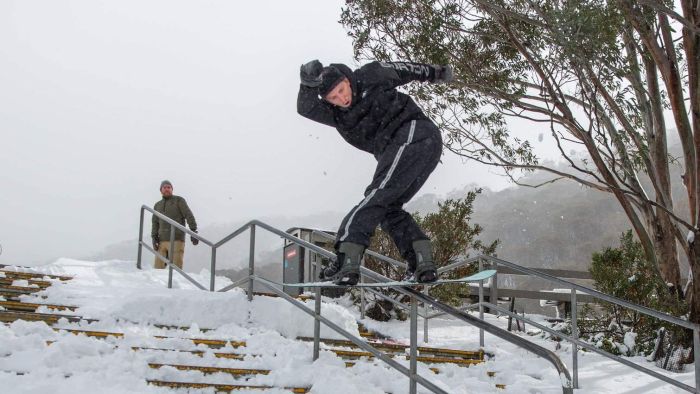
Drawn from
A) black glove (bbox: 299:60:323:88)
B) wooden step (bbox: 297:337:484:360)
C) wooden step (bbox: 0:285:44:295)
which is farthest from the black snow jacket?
wooden step (bbox: 0:285:44:295)

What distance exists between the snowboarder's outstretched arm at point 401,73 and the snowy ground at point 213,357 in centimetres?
204

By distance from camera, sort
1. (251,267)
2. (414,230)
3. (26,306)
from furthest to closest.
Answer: (251,267) → (26,306) → (414,230)

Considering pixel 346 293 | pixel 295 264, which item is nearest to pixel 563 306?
pixel 346 293

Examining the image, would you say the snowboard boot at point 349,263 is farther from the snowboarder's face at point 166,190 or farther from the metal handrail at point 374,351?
the snowboarder's face at point 166,190

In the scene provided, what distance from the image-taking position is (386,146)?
3.55 m

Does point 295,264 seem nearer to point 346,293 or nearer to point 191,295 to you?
point 346,293

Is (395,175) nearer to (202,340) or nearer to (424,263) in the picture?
(424,263)

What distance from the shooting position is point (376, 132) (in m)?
3.59

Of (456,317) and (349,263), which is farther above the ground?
(349,263)

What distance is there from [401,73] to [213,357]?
2.59 meters

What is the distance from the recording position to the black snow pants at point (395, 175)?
3.42 m

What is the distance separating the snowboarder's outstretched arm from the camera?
3455 mm

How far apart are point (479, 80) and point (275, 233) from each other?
6.21 metres

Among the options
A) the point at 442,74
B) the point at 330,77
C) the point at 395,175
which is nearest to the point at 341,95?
the point at 330,77
